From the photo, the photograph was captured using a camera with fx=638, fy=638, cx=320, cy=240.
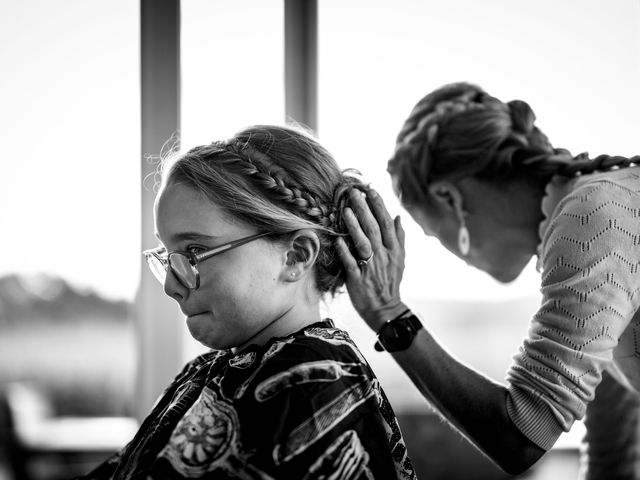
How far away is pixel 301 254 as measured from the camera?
1.26 meters

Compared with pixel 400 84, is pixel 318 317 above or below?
below

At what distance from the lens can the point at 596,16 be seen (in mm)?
2471

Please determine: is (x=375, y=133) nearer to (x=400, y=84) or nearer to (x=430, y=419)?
(x=400, y=84)

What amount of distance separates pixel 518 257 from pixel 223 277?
2.04ft

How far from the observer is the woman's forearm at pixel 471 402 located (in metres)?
1.14

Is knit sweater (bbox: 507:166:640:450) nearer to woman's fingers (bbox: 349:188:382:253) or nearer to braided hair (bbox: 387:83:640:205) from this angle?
braided hair (bbox: 387:83:640:205)

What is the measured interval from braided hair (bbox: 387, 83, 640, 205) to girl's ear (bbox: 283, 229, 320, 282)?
0.78 ft

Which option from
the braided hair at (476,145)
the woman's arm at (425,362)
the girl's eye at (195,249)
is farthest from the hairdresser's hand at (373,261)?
the girl's eye at (195,249)

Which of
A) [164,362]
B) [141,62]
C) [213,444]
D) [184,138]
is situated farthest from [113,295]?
[213,444]

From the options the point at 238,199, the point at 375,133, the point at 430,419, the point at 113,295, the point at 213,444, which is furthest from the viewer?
the point at 430,419

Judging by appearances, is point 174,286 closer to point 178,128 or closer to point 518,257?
point 518,257

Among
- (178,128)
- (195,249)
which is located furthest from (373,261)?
(178,128)

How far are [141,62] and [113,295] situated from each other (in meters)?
0.80

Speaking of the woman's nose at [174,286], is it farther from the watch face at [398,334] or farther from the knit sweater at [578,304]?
the knit sweater at [578,304]
